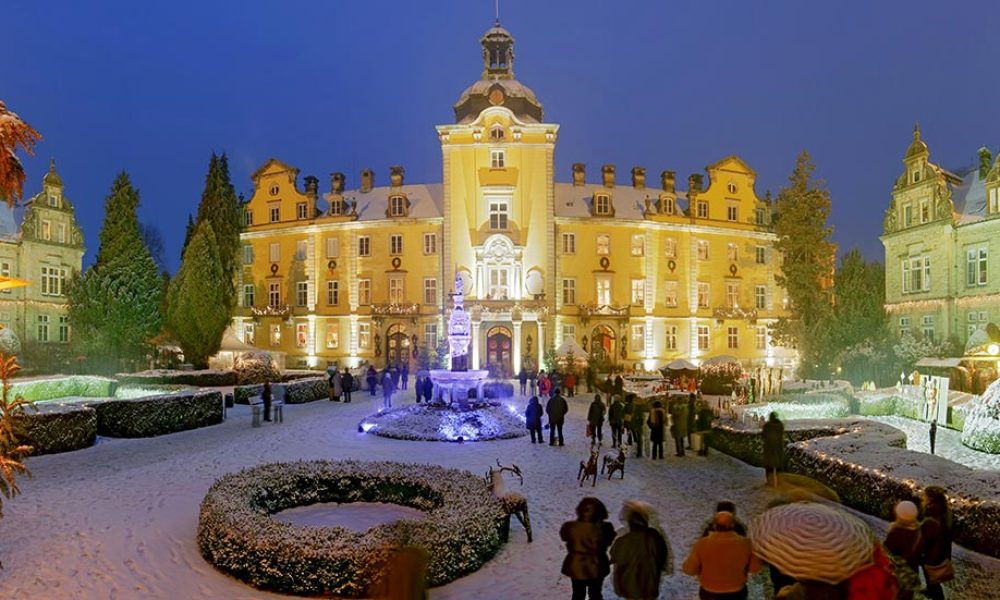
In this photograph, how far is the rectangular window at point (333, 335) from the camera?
159 ft

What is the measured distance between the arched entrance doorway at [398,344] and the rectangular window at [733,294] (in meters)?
23.3

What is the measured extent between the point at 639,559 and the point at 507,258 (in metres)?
38.0

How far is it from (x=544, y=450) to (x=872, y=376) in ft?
76.3

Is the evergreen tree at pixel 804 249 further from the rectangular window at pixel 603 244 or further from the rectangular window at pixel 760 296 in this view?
the rectangular window at pixel 603 244

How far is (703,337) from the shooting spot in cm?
4859

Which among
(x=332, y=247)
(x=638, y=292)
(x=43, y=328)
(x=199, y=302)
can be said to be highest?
(x=332, y=247)

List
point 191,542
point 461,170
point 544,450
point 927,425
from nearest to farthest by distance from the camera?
point 191,542
point 544,450
point 927,425
point 461,170

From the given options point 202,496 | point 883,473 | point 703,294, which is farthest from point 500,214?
point 883,473

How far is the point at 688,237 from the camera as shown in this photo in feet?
160

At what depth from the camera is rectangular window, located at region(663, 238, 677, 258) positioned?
158 ft

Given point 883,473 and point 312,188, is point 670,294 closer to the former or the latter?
point 312,188

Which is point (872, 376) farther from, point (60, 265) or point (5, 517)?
point (60, 265)

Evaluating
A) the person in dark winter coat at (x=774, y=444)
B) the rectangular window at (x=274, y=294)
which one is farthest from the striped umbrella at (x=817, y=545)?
the rectangular window at (x=274, y=294)

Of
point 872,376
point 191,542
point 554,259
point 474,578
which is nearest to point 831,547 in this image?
point 474,578
